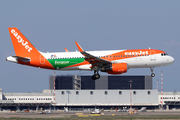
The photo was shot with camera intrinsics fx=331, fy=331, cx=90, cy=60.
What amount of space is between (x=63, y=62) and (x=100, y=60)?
7.07 meters

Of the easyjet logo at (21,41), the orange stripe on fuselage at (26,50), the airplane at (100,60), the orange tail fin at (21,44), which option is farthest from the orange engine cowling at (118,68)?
the easyjet logo at (21,41)

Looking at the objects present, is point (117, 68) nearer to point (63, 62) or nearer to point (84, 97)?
point (63, 62)

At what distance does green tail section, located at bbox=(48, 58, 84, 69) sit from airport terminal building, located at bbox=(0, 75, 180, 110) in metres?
65.4

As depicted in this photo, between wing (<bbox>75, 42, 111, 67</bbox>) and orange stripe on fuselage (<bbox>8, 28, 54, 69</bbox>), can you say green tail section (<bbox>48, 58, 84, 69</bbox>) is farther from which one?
wing (<bbox>75, 42, 111, 67</bbox>)

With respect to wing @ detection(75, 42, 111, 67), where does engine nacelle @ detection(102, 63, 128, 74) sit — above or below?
below

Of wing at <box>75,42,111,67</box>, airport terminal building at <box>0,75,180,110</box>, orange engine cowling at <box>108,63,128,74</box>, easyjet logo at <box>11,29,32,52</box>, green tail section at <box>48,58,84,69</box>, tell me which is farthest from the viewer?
airport terminal building at <box>0,75,180,110</box>

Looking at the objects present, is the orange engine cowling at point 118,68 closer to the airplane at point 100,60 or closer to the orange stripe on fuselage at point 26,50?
the airplane at point 100,60

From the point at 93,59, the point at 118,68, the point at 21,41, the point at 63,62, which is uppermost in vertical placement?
the point at 21,41

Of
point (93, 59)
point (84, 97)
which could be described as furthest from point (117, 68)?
point (84, 97)

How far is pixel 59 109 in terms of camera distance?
13062cm

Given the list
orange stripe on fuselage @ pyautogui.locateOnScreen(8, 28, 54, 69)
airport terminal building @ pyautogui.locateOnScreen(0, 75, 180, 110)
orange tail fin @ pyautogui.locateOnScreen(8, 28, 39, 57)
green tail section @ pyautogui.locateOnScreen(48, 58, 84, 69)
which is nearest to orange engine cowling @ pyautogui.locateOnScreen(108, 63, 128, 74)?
green tail section @ pyautogui.locateOnScreen(48, 58, 84, 69)

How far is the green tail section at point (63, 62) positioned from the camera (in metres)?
61.3

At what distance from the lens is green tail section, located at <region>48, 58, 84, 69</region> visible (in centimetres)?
6134

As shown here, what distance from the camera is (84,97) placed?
Result: 437ft
